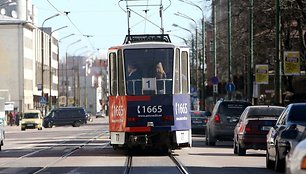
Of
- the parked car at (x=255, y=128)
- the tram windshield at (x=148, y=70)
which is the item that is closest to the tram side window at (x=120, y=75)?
the tram windshield at (x=148, y=70)

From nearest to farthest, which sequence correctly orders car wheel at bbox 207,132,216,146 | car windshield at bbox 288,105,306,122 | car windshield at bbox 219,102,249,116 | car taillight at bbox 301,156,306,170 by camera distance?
car taillight at bbox 301,156,306,170
car windshield at bbox 288,105,306,122
car windshield at bbox 219,102,249,116
car wheel at bbox 207,132,216,146

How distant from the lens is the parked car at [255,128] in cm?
2630

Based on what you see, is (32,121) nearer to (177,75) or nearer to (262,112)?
(177,75)

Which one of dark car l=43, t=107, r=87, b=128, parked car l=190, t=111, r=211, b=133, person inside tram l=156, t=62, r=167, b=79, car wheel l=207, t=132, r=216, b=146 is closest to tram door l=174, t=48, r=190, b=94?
person inside tram l=156, t=62, r=167, b=79

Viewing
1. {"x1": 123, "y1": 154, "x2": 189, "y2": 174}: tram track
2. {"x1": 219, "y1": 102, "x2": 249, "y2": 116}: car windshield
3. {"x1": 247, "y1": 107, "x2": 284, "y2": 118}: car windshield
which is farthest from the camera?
{"x1": 219, "y1": 102, "x2": 249, "y2": 116}: car windshield

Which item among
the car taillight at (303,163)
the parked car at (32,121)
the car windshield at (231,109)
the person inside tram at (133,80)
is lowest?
the parked car at (32,121)

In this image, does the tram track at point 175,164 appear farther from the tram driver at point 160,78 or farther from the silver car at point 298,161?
the silver car at point 298,161

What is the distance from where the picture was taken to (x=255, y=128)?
26469 millimetres

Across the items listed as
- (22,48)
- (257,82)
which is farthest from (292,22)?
(22,48)

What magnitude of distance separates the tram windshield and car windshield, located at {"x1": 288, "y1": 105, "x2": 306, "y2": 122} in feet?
24.5

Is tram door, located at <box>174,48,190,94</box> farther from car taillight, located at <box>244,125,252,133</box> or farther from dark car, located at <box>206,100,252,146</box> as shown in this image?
dark car, located at <box>206,100,252,146</box>

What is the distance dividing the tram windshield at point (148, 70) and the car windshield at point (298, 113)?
294 inches

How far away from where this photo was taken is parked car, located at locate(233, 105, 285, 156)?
26297mm

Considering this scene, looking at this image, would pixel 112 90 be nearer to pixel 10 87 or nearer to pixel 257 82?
pixel 257 82
